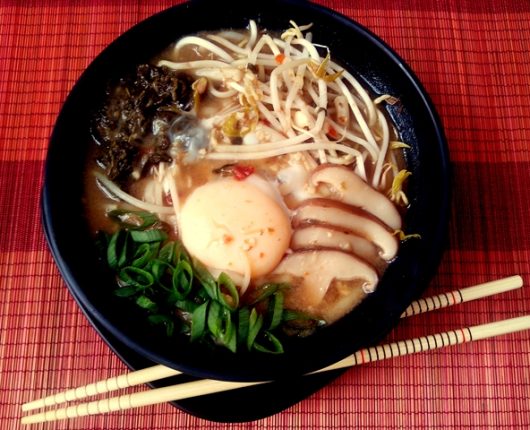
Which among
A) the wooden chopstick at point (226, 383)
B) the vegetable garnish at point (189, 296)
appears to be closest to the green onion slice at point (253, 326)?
the vegetable garnish at point (189, 296)

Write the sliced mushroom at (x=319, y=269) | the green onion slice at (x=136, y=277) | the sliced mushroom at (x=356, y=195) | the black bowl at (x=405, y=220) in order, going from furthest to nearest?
the sliced mushroom at (x=356, y=195) → the sliced mushroom at (x=319, y=269) → the green onion slice at (x=136, y=277) → the black bowl at (x=405, y=220)

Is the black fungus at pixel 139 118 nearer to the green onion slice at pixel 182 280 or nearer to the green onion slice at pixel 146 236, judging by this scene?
the green onion slice at pixel 146 236

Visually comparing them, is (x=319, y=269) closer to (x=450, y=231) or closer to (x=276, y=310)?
(x=276, y=310)

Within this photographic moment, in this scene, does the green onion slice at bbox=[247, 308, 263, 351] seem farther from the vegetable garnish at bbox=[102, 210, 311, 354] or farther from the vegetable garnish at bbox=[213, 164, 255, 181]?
the vegetable garnish at bbox=[213, 164, 255, 181]

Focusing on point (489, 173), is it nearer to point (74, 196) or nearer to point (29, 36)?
point (74, 196)

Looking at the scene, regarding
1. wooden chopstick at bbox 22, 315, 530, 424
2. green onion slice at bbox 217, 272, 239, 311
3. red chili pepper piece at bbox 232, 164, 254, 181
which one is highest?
red chili pepper piece at bbox 232, 164, 254, 181

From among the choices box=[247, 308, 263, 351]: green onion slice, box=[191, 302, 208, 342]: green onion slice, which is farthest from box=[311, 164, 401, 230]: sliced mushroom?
box=[191, 302, 208, 342]: green onion slice

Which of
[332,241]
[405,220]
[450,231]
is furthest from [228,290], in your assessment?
[450,231]
